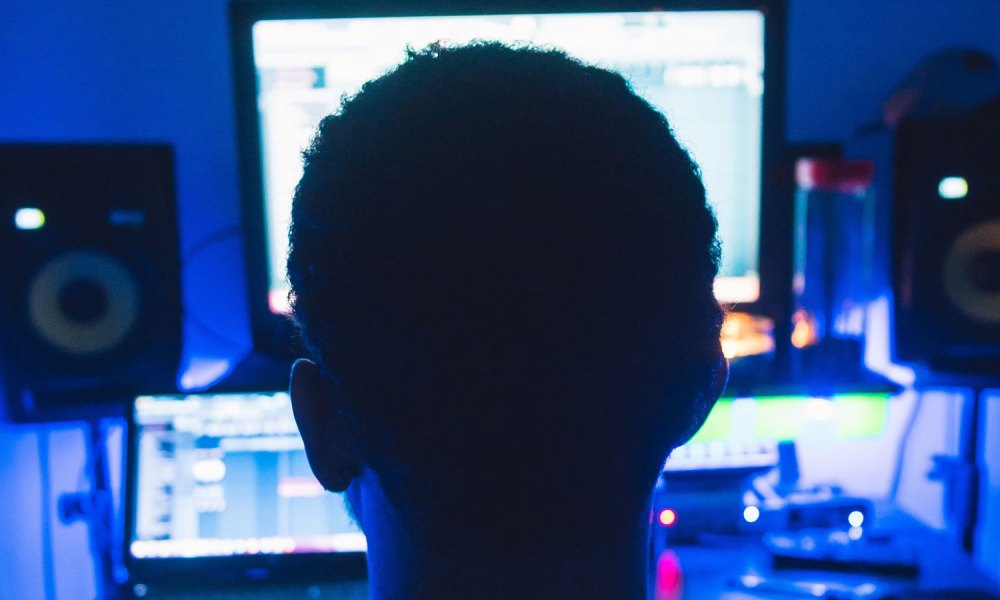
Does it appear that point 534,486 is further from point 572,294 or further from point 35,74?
point 35,74

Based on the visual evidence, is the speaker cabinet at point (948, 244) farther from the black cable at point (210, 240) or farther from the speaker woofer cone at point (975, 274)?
the black cable at point (210, 240)

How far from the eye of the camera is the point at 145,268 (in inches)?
40.2

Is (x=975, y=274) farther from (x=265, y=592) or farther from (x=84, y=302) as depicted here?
(x=84, y=302)

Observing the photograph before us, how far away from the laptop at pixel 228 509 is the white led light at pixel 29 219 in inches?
10.7

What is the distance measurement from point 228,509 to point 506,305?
29.1 inches

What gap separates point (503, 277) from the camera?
0.40 metres

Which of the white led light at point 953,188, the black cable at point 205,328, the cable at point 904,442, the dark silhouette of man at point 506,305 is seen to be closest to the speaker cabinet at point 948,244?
the white led light at point 953,188

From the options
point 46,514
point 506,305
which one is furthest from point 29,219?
→ point 506,305

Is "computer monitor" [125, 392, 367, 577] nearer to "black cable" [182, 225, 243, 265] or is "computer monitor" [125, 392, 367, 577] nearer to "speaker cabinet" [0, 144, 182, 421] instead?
"speaker cabinet" [0, 144, 182, 421]

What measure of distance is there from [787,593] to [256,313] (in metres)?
0.91

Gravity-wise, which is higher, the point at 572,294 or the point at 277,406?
the point at 572,294

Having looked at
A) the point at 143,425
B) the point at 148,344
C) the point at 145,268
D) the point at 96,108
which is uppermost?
the point at 96,108

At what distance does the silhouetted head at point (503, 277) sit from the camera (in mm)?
392

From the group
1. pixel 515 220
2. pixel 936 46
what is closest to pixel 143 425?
pixel 515 220
